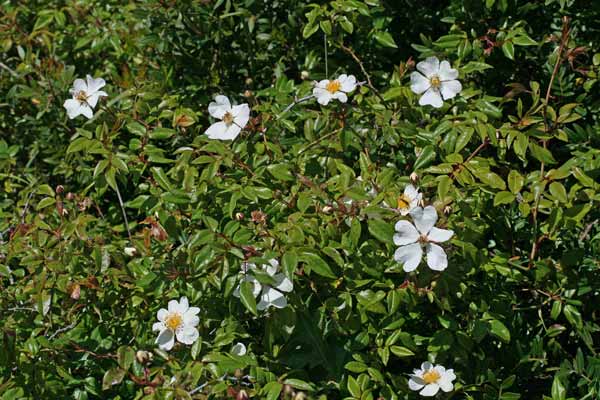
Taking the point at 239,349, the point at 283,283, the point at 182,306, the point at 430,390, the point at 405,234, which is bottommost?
the point at 430,390

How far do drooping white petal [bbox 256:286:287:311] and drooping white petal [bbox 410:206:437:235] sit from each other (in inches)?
14.0

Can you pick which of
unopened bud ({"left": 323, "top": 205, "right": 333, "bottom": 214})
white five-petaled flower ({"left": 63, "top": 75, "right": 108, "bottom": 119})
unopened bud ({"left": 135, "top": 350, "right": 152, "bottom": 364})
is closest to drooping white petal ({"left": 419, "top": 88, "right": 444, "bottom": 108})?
unopened bud ({"left": 323, "top": 205, "right": 333, "bottom": 214})

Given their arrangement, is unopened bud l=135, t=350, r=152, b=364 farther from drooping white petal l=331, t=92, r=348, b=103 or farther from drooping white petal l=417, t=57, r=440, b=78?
drooping white petal l=417, t=57, r=440, b=78

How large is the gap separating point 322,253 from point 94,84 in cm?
81

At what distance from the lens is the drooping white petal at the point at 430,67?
7.55ft

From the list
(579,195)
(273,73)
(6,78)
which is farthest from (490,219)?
(6,78)

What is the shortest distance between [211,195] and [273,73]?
3.70 feet

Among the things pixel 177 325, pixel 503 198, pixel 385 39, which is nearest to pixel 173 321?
pixel 177 325

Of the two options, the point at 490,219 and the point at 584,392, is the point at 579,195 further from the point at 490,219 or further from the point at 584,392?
the point at 584,392

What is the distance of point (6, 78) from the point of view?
3365mm

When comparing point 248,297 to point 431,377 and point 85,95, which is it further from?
point 85,95

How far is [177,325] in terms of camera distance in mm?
2045

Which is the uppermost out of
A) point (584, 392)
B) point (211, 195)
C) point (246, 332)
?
point (211, 195)

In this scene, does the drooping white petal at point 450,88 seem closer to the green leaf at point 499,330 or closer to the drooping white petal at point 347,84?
the drooping white petal at point 347,84
